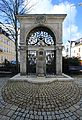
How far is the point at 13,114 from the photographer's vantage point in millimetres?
4391

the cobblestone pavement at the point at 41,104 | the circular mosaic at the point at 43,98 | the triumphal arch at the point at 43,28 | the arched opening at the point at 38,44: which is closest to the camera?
→ the cobblestone pavement at the point at 41,104

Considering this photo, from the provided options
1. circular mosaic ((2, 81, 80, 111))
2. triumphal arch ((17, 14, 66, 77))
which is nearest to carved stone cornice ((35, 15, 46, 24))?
triumphal arch ((17, 14, 66, 77))

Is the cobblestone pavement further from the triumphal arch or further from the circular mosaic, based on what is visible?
the triumphal arch

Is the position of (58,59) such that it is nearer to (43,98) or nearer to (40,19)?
(40,19)

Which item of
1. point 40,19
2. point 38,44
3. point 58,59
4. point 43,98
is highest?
point 40,19

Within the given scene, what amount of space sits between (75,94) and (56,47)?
5168mm

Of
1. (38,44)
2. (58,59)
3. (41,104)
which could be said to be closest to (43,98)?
(41,104)

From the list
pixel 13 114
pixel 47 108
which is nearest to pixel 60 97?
pixel 47 108

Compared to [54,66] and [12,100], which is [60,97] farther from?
[54,66]

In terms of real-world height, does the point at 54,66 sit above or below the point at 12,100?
above

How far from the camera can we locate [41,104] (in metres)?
5.04

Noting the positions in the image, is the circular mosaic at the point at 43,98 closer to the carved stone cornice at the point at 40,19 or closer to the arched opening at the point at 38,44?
the arched opening at the point at 38,44

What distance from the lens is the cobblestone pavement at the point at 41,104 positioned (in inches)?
171

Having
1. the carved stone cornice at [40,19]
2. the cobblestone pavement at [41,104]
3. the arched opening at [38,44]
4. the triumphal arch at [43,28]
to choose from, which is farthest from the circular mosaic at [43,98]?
the carved stone cornice at [40,19]
